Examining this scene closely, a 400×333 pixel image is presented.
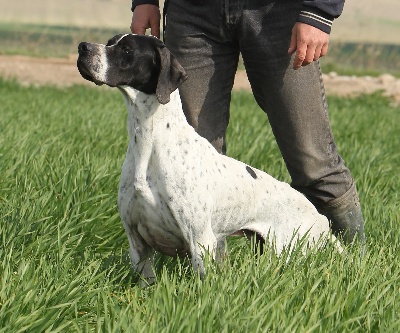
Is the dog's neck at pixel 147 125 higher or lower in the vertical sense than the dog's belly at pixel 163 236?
higher

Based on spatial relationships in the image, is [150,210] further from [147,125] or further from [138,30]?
[138,30]

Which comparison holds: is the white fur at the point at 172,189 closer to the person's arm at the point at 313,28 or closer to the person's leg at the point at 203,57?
the person's leg at the point at 203,57

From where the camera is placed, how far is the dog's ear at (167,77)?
381cm

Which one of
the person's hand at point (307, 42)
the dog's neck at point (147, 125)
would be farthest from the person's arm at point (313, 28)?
the dog's neck at point (147, 125)

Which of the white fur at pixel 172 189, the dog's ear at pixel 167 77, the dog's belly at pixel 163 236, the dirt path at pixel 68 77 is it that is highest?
the dog's ear at pixel 167 77

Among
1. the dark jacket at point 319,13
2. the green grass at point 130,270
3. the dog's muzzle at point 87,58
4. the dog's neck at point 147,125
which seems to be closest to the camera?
the green grass at point 130,270

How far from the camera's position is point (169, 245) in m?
4.08

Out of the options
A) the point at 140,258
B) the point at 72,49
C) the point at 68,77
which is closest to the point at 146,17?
the point at 140,258

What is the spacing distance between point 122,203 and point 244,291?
0.92 meters

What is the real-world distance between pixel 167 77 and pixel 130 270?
3.30 ft

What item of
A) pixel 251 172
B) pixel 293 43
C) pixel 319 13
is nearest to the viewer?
pixel 319 13

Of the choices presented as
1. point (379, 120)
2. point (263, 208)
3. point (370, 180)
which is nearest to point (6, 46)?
point (379, 120)

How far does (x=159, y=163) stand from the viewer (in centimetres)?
387

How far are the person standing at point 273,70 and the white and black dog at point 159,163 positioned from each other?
638 millimetres
